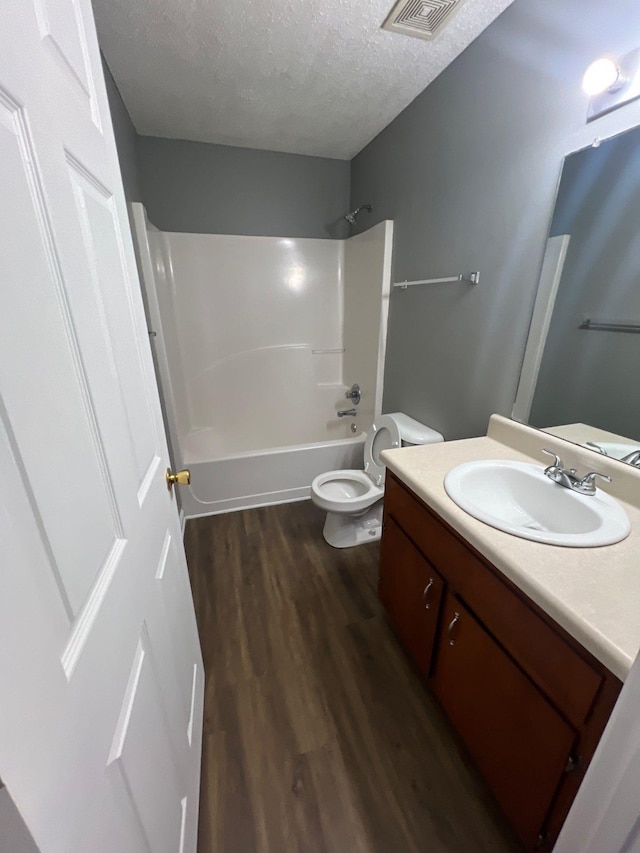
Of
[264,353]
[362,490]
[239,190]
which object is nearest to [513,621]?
[362,490]

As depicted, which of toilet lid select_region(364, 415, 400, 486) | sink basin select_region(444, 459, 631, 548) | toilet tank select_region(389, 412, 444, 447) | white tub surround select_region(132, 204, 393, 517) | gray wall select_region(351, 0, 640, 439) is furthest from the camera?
white tub surround select_region(132, 204, 393, 517)

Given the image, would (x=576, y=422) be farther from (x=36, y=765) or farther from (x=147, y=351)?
(x=36, y=765)

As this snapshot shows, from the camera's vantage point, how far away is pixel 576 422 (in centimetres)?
121

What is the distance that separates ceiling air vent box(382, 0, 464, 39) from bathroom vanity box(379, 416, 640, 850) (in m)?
1.57

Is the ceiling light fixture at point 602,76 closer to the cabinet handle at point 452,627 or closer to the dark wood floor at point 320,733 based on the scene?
the cabinet handle at point 452,627

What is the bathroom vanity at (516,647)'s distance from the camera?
2.26 feet

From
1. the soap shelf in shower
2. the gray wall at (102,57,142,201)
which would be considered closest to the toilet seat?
the soap shelf in shower

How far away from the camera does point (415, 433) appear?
1.88 metres

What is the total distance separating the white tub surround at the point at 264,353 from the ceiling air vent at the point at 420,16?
33.3 inches

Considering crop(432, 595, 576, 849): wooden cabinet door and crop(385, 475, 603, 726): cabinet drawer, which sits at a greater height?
crop(385, 475, 603, 726): cabinet drawer

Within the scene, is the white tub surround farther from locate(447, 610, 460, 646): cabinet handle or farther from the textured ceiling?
locate(447, 610, 460, 646): cabinet handle

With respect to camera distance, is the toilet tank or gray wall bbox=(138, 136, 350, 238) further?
gray wall bbox=(138, 136, 350, 238)

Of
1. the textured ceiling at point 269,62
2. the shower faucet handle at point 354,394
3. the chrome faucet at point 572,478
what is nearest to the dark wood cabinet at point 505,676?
the chrome faucet at point 572,478

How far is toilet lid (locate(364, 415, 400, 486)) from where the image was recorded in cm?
198
